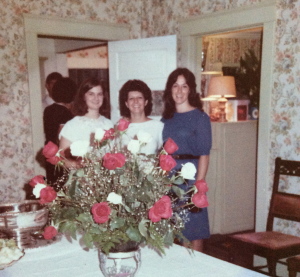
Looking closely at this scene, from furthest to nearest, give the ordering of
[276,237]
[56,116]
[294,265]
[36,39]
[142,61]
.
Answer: [142,61], [56,116], [36,39], [276,237], [294,265]

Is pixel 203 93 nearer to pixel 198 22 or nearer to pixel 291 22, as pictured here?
pixel 198 22

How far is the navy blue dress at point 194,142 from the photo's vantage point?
249 centimetres

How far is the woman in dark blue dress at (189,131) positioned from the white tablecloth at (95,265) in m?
0.97

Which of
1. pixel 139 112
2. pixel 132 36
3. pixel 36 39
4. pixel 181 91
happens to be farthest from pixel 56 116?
pixel 181 91

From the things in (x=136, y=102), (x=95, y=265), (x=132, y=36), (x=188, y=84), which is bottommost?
(x=95, y=265)

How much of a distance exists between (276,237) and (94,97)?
1698mm

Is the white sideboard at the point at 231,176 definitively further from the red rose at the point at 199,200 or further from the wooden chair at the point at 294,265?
the red rose at the point at 199,200

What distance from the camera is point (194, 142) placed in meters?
2.55

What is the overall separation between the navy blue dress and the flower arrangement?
4.26ft

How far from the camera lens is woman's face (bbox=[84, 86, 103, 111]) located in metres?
2.78

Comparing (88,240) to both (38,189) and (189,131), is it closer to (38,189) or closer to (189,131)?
(38,189)

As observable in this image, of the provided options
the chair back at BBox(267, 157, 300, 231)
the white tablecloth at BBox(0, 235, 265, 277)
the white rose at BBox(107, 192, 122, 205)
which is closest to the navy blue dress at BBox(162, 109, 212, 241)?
the chair back at BBox(267, 157, 300, 231)

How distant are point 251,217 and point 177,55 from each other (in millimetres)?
2001

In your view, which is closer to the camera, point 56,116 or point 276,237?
point 276,237
